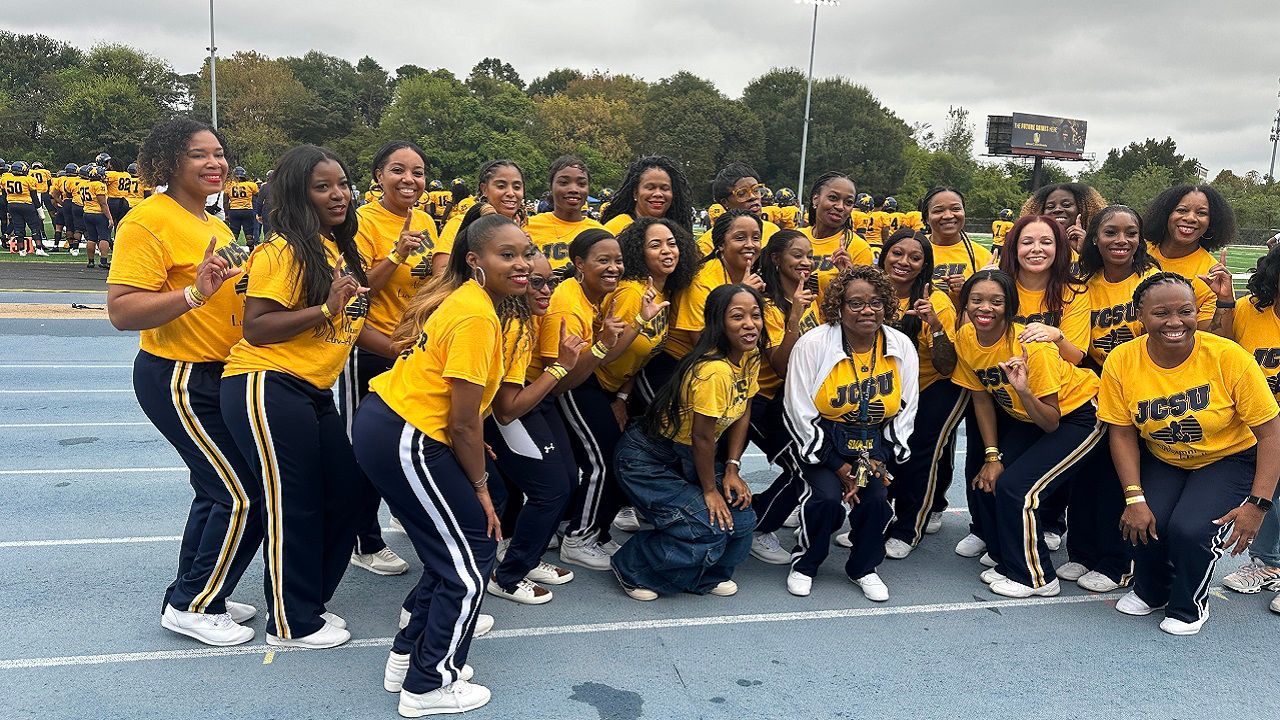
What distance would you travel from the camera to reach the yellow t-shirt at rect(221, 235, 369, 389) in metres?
3.08

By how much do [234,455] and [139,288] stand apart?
2.23 feet

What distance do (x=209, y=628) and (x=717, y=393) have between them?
2.22 meters

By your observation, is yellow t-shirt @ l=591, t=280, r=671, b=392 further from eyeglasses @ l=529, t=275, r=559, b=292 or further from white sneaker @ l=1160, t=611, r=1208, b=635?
white sneaker @ l=1160, t=611, r=1208, b=635

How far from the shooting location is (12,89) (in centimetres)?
4659

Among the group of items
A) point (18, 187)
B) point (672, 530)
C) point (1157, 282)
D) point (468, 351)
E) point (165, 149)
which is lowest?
point (672, 530)

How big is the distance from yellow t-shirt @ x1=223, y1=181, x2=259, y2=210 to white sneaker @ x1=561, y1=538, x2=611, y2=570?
1533 centimetres

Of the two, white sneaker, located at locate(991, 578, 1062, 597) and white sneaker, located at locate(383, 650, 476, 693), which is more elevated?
white sneaker, located at locate(991, 578, 1062, 597)

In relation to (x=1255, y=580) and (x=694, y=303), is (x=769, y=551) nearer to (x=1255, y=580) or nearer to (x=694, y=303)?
(x=694, y=303)

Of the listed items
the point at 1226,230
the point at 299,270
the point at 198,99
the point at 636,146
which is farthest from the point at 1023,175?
the point at 299,270

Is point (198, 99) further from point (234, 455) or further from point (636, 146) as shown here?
point (234, 455)

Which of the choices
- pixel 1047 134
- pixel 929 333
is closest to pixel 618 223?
pixel 929 333

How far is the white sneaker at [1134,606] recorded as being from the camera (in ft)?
13.4

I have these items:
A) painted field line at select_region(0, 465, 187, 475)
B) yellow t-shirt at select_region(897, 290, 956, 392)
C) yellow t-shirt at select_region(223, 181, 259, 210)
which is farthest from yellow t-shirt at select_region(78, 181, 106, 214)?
yellow t-shirt at select_region(897, 290, 956, 392)

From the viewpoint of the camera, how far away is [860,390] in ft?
13.4
